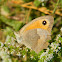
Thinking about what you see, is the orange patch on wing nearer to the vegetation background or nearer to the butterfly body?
the butterfly body

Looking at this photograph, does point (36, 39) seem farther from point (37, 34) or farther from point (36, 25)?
point (36, 25)

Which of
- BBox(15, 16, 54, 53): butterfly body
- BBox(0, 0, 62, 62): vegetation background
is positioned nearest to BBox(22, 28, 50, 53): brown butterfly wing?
BBox(15, 16, 54, 53): butterfly body

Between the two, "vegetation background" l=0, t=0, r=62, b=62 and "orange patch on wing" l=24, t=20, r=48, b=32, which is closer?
"orange patch on wing" l=24, t=20, r=48, b=32

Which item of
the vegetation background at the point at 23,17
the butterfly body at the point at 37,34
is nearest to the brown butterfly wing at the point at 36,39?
the butterfly body at the point at 37,34

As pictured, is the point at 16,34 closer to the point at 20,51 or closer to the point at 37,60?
the point at 20,51

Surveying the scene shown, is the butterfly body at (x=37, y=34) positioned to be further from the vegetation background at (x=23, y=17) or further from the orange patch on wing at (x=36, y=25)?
the vegetation background at (x=23, y=17)

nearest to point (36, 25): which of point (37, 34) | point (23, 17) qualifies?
point (37, 34)
